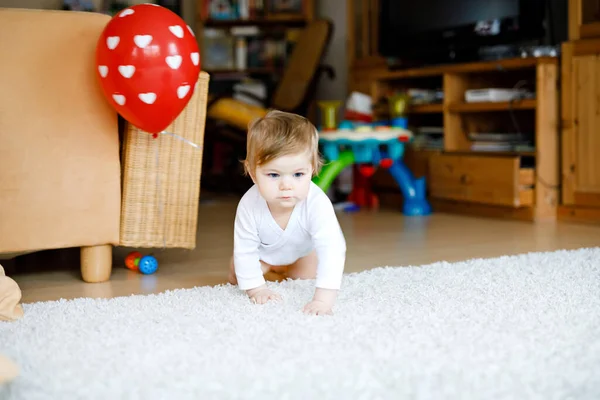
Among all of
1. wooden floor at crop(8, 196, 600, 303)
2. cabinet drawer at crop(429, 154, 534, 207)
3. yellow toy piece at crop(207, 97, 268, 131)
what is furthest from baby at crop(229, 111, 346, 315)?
yellow toy piece at crop(207, 97, 268, 131)

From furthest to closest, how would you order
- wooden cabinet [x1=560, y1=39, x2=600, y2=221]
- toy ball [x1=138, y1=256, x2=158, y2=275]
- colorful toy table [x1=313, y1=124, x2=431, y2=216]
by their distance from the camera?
colorful toy table [x1=313, y1=124, x2=431, y2=216], wooden cabinet [x1=560, y1=39, x2=600, y2=221], toy ball [x1=138, y1=256, x2=158, y2=275]

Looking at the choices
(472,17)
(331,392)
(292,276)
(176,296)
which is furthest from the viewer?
(472,17)

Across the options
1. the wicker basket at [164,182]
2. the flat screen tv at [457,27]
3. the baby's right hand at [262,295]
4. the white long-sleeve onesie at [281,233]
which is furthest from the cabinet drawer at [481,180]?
the baby's right hand at [262,295]

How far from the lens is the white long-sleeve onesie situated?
1606 mm

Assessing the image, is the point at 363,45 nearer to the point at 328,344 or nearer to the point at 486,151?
the point at 486,151

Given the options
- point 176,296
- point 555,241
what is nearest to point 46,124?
point 176,296

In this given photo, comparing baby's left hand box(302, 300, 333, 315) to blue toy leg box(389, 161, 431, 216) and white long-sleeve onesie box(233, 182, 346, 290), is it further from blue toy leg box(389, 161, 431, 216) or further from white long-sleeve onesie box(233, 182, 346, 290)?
blue toy leg box(389, 161, 431, 216)

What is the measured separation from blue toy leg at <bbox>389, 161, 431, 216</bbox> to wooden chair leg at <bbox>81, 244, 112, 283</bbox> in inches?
76.7

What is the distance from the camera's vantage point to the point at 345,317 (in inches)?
56.7

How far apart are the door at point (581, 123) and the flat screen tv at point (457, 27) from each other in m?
0.25

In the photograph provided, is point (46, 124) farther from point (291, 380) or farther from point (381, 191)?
point (381, 191)

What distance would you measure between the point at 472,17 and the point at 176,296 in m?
2.52

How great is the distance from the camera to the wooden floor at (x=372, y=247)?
6.42ft

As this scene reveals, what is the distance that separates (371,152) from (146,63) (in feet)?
6.19
